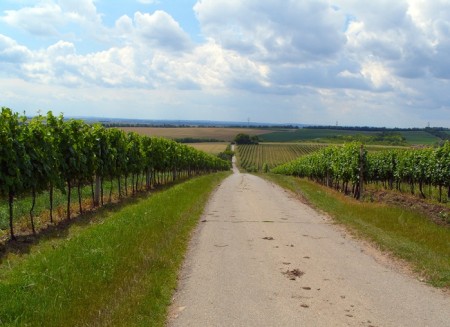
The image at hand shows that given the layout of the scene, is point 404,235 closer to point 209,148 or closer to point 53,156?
point 53,156

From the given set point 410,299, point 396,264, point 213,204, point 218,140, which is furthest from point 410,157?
point 218,140

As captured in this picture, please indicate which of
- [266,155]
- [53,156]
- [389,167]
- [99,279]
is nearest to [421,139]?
[266,155]

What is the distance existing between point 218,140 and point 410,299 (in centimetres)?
16499

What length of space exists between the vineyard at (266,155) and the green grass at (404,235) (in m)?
94.2

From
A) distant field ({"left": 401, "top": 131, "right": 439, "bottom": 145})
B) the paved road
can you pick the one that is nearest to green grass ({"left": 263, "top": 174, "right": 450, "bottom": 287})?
the paved road

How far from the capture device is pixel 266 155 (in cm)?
13750

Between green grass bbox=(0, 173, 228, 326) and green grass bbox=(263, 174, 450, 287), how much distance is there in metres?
4.91

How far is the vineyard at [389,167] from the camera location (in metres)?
29.4

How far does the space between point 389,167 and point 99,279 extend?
36.0 metres

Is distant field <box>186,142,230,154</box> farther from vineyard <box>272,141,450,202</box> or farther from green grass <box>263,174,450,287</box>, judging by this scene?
green grass <box>263,174,450,287</box>

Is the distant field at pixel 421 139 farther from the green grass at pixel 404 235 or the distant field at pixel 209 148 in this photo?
the green grass at pixel 404 235

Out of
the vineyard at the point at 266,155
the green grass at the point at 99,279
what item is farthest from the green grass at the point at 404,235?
the vineyard at the point at 266,155

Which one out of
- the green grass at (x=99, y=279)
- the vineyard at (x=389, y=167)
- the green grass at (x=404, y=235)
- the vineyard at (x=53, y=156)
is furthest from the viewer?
the vineyard at (x=389, y=167)

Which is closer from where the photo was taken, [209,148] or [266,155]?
[209,148]
